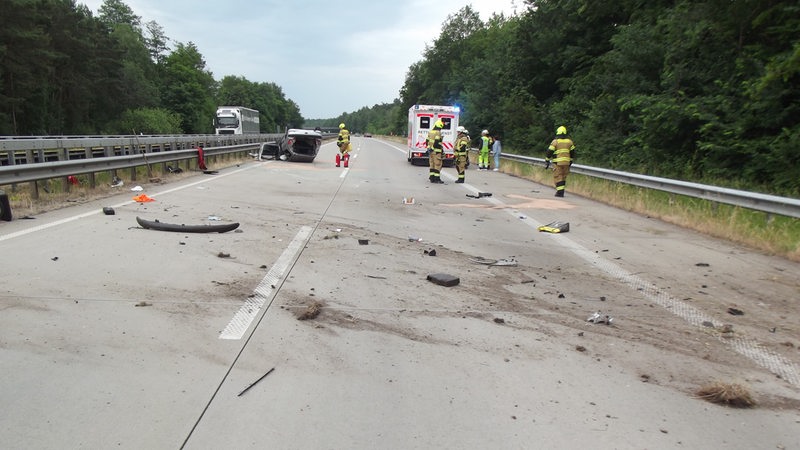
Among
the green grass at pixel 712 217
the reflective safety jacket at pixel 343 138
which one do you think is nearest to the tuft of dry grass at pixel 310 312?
the green grass at pixel 712 217

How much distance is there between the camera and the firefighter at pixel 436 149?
1728 cm

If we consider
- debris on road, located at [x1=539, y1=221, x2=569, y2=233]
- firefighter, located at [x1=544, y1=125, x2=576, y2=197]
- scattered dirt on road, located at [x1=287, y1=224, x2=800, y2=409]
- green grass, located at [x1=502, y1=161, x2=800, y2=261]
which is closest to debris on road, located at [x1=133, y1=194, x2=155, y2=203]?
scattered dirt on road, located at [x1=287, y1=224, x2=800, y2=409]

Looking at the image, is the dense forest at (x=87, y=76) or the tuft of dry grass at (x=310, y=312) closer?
the tuft of dry grass at (x=310, y=312)

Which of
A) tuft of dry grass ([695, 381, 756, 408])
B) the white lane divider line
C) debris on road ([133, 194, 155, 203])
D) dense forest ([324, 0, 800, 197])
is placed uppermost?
dense forest ([324, 0, 800, 197])

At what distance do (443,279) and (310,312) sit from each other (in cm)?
177

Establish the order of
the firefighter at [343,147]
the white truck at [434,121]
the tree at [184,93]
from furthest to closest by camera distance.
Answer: the tree at [184,93]
the white truck at [434,121]
the firefighter at [343,147]

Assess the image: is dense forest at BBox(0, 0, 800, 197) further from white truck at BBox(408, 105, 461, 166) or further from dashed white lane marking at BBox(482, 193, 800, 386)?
dashed white lane marking at BBox(482, 193, 800, 386)

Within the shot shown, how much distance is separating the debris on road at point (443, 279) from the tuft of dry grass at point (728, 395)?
2.78 meters

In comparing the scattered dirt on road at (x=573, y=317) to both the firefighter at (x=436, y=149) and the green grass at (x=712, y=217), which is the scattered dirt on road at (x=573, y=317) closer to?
the green grass at (x=712, y=217)

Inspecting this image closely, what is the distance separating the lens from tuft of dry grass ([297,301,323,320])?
479cm

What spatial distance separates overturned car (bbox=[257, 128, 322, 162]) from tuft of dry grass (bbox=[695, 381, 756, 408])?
911 inches

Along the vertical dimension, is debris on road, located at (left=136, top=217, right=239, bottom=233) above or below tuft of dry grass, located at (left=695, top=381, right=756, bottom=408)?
below

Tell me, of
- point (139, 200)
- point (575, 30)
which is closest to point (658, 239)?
point (139, 200)

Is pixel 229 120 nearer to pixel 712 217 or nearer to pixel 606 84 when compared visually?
pixel 606 84
